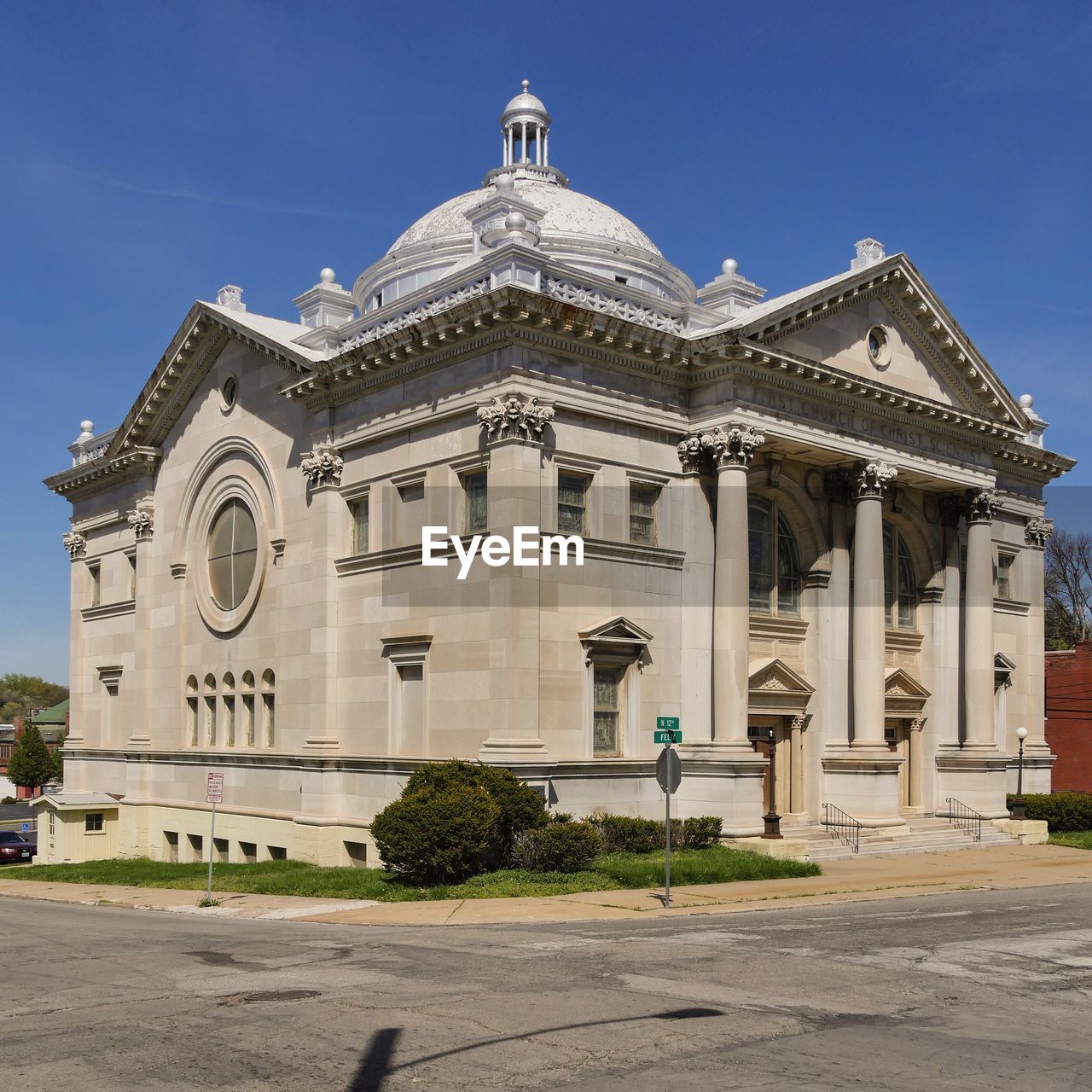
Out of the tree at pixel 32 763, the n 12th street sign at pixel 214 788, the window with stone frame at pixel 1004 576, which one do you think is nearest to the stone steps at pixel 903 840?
the window with stone frame at pixel 1004 576

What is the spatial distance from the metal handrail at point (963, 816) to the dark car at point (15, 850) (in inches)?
1308

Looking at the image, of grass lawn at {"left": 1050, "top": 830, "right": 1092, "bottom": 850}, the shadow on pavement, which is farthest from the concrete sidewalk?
the shadow on pavement

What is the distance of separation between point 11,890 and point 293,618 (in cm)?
937

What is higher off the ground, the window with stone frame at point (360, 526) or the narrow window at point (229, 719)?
the window with stone frame at point (360, 526)

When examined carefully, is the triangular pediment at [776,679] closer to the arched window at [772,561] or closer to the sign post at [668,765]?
the arched window at [772,561]

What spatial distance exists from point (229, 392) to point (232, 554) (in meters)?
4.72

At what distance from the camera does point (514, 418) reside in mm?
28016

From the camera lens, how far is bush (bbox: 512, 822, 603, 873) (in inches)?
991

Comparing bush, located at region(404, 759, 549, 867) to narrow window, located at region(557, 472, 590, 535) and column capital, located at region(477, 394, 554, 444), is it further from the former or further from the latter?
column capital, located at region(477, 394, 554, 444)

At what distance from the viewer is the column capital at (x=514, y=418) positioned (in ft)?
92.0

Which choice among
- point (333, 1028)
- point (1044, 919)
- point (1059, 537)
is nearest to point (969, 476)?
point (1044, 919)

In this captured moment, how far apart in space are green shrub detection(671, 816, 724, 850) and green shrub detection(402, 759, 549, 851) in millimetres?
3687

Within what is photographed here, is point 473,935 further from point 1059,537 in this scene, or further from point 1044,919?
point 1059,537

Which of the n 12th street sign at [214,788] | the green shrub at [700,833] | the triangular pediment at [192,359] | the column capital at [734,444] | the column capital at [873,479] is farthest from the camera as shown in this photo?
the triangular pediment at [192,359]
